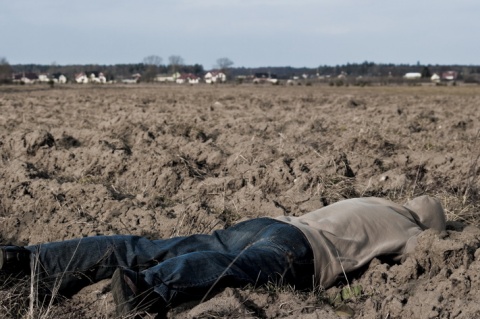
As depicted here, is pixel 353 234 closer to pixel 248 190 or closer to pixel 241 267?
pixel 241 267

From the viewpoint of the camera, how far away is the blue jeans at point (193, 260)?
373 centimetres

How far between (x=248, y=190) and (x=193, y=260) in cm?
287

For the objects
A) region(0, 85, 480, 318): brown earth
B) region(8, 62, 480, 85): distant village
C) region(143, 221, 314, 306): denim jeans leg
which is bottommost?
region(8, 62, 480, 85): distant village

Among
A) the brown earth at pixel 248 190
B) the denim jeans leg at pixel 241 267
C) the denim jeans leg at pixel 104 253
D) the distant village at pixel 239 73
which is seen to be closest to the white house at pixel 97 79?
the distant village at pixel 239 73

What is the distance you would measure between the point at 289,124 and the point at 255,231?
28.3 ft

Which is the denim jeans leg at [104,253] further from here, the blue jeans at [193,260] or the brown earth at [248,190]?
the brown earth at [248,190]

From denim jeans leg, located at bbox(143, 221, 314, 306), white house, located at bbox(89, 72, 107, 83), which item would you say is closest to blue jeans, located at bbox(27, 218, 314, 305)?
denim jeans leg, located at bbox(143, 221, 314, 306)

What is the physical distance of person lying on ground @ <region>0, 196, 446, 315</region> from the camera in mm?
3740

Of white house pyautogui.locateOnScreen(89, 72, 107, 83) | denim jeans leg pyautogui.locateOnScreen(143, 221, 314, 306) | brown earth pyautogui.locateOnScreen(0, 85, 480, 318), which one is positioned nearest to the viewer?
denim jeans leg pyautogui.locateOnScreen(143, 221, 314, 306)

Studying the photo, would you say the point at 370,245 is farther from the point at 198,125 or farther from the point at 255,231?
the point at 198,125

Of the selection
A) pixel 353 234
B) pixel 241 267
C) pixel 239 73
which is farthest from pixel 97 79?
pixel 241 267

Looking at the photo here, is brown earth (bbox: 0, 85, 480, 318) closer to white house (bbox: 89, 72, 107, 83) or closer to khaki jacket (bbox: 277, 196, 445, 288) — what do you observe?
khaki jacket (bbox: 277, 196, 445, 288)

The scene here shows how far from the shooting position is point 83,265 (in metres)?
4.16

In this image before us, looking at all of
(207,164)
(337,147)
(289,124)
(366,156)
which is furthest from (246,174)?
(289,124)
